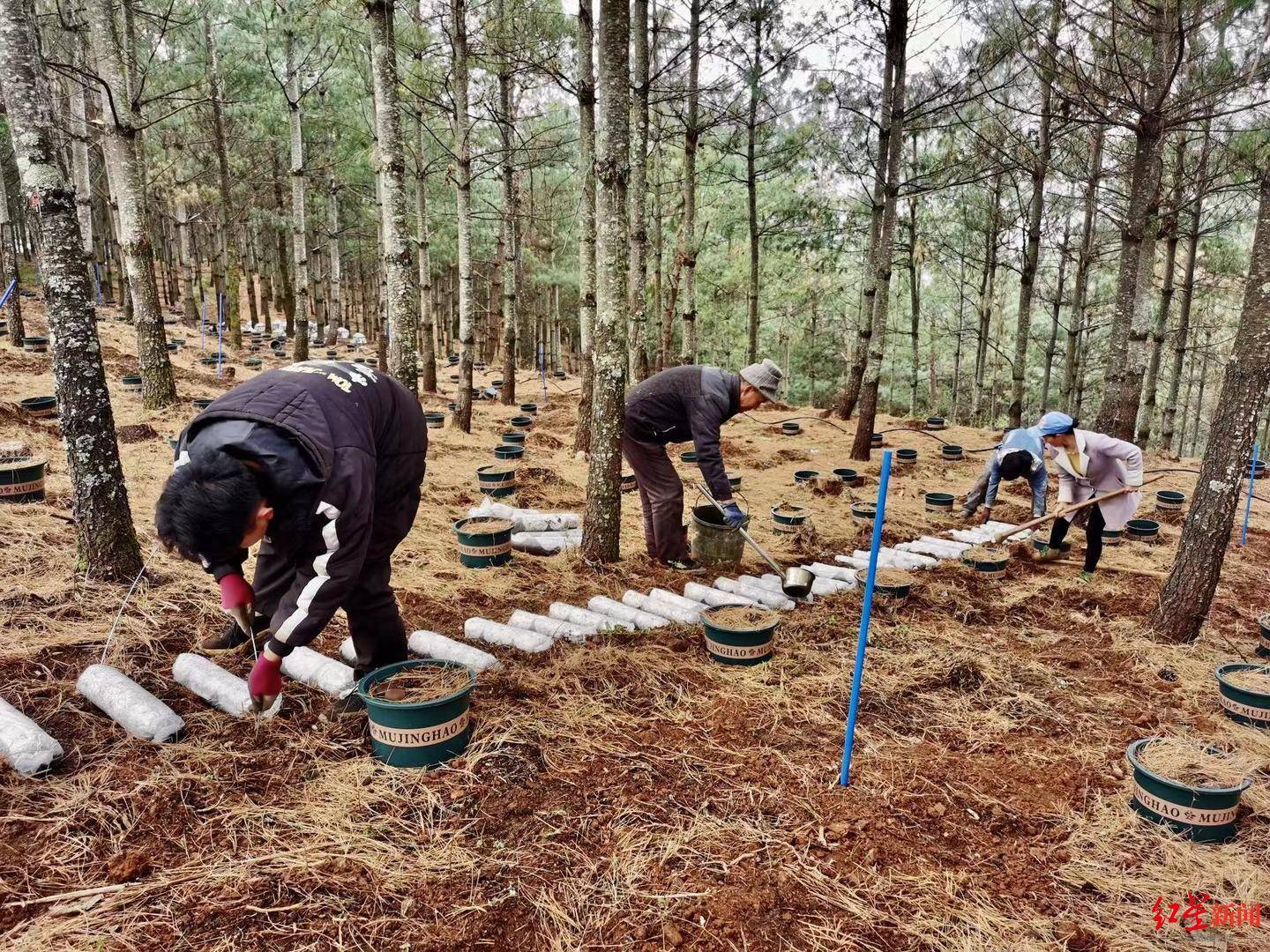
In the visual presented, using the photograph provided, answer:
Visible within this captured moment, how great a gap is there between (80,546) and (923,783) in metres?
4.31

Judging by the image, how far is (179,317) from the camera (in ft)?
66.2

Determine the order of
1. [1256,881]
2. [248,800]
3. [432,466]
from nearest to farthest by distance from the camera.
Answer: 1. [1256,881]
2. [248,800]
3. [432,466]

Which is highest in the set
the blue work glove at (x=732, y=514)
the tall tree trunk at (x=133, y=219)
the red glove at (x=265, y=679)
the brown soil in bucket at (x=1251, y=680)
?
the tall tree trunk at (x=133, y=219)

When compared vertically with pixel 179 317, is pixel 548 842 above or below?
below

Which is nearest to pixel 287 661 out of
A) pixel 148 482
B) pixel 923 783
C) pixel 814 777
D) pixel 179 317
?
pixel 814 777

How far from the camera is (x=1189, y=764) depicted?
2533mm

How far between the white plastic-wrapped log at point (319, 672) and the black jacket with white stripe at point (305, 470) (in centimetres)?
87

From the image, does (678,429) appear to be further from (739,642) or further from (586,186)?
(586,186)

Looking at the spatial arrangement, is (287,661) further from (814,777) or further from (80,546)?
(814,777)

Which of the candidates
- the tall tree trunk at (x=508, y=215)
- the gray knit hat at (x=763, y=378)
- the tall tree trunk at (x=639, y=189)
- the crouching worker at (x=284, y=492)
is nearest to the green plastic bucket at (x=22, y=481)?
the crouching worker at (x=284, y=492)

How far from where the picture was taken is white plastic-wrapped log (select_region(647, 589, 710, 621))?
169 inches

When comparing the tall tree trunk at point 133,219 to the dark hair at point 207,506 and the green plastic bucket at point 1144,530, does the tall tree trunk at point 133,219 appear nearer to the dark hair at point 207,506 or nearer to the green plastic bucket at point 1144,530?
the dark hair at point 207,506

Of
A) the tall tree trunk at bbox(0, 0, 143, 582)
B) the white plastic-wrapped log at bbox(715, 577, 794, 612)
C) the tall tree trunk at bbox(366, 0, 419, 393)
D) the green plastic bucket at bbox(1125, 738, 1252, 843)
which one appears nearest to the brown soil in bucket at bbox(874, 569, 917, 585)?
the white plastic-wrapped log at bbox(715, 577, 794, 612)

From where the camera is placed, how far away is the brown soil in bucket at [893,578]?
4746 mm
